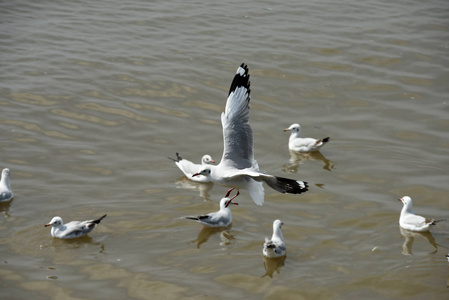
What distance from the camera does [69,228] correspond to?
9266mm

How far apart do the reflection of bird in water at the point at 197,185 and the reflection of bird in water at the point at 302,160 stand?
4.74 ft

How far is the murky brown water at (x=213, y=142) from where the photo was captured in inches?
332

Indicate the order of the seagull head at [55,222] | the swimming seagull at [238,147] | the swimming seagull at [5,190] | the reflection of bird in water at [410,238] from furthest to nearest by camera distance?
the swimming seagull at [5,190] → the swimming seagull at [238,147] → the seagull head at [55,222] → the reflection of bird in water at [410,238]

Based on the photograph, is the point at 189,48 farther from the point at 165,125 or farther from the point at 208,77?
the point at 165,125

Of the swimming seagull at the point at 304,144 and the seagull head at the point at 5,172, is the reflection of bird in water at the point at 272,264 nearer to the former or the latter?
the swimming seagull at the point at 304,144

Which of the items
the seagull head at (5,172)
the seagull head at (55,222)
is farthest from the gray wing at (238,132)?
the seagull head at (5,172)

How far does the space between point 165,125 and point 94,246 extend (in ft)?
14.3

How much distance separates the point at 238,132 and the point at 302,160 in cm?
303

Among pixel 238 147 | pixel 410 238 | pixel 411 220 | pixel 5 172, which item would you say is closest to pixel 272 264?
pixel 238 147

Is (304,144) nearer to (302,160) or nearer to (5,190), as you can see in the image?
(302,160)

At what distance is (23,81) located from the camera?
14695mm

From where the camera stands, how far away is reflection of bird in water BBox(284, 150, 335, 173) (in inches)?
467

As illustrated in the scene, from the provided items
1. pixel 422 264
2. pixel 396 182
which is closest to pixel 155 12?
pixel 396 182

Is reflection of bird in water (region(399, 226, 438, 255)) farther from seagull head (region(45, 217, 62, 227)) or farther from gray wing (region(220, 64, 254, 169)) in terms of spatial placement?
seagull head (region(45, 217, 62, 227))
